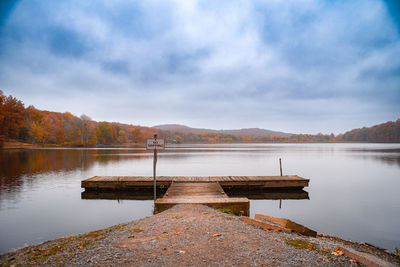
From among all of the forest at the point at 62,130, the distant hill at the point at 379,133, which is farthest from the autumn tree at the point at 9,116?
the distant hill at the point at 379,133

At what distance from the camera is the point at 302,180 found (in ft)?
47.5

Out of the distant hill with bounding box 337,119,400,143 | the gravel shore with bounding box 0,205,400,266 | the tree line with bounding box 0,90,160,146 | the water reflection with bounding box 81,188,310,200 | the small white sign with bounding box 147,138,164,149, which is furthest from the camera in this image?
the distant hill with bounding box 337,119,400,143

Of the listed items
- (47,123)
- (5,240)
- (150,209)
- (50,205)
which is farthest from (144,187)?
(47,123)

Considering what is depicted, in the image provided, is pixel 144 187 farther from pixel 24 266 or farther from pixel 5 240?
pixel 24 266

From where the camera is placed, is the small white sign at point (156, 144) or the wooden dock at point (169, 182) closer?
the small white sign at point (156, 144)

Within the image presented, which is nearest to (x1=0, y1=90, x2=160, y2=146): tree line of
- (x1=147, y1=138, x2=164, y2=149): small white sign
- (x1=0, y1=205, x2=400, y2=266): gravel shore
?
(x1=147, y1=138, x2=164, y2=149): small white sign

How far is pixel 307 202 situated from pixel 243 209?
709cm

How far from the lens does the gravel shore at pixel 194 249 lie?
396cm

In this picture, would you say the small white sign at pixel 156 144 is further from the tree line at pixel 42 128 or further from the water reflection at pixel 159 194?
the tree line at pixel 42 128

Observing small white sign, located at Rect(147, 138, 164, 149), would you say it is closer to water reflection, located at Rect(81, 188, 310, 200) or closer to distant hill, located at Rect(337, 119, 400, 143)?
water reflection, located at Rect(81, 188, 310, 200)

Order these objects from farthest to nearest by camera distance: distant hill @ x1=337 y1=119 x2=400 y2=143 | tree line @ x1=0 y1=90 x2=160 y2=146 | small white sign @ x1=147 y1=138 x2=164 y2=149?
1. distant hill @ x1=337 y1=119 x2=400 y2=143
2. tree line @ x1=0 y1=90 x2=160 y2=146
3. small white sign @ x1=147 y1=138 x2=164 y2=149

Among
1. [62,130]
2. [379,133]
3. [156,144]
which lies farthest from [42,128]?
[379,133]

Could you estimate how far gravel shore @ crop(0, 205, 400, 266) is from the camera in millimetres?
3965

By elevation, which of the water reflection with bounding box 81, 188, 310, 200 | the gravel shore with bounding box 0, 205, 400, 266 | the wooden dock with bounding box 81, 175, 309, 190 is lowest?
the water reflection with bounding box 81, 188, 310, 200
